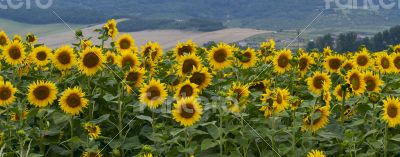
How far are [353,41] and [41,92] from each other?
43.6 m

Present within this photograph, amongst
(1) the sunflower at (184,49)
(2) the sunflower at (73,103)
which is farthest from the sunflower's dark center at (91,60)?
(1) the sunflower at (184,49)

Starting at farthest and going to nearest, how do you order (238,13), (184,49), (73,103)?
(238,13)
(184,49)
(73,103)

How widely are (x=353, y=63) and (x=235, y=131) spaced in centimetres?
315

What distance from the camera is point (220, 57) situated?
8.05 meters

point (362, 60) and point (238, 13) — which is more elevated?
point (362, 60)

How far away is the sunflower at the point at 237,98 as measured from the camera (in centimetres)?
581

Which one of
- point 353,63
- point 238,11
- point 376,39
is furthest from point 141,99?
point 238,11

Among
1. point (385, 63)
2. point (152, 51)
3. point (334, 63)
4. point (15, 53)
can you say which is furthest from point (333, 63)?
point (15, 53)

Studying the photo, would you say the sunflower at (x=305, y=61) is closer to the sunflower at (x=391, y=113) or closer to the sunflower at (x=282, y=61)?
the sunflower at (x=282, y=61)

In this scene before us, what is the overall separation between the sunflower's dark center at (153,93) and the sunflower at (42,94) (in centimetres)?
100

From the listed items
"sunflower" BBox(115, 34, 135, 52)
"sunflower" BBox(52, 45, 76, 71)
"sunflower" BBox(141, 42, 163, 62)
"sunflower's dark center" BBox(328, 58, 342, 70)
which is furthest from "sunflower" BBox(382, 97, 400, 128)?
"sunflower" BBox(115, 34, 135, 52)

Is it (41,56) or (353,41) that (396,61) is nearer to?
(41,56)

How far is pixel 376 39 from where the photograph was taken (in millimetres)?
52906

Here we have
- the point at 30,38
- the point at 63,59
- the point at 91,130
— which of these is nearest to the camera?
the point at 91,130
